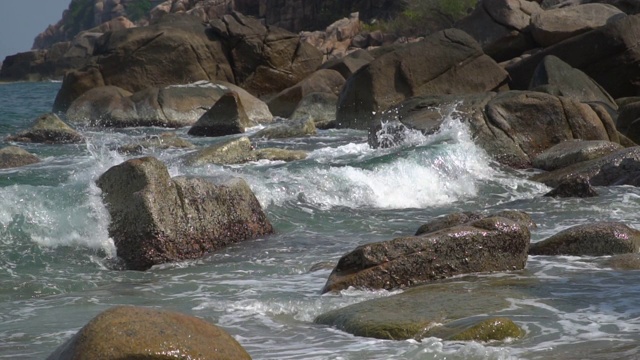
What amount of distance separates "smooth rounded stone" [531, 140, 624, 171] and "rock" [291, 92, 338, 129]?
872 cm

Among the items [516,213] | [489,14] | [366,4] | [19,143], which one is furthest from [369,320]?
[366,4]

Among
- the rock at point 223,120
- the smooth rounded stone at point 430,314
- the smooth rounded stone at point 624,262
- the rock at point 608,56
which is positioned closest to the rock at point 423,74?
the rock at point 608,56

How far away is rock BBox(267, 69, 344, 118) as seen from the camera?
27.0m

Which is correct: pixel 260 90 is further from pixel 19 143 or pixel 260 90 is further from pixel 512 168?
pixel 512 168

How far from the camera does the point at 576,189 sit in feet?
44.1

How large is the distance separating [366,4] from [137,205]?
64115 millimetres

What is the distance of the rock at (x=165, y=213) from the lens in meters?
9.96

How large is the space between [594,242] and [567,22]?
1865 cm

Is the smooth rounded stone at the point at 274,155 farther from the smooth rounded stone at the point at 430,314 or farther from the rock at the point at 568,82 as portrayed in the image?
the smooth rounded stone at the point at 430,314

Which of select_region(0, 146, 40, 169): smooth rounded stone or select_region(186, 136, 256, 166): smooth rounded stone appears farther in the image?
select_region(0, 146, 40, 169): smooth rounded stone

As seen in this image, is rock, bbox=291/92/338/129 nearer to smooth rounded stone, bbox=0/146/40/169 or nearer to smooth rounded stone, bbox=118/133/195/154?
smooth rounded stone, bbox=118/133/195/154

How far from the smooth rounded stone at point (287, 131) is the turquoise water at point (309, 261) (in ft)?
8.93

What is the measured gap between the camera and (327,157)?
1755cm

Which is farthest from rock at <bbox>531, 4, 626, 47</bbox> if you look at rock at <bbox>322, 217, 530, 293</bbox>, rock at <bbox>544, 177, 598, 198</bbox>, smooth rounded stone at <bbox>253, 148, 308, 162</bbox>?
rock at <bbox>322, 217, 530, 293</bbox>
